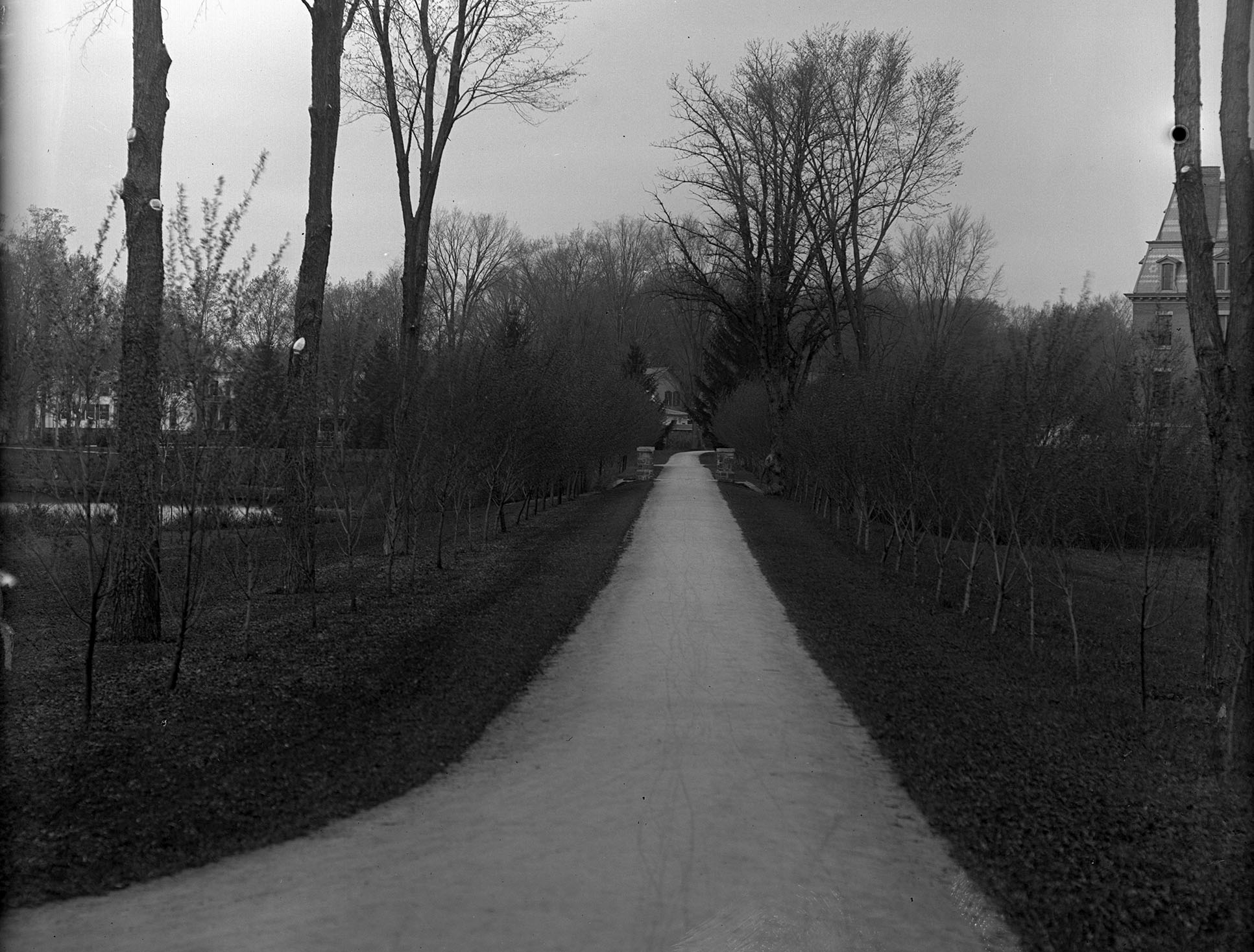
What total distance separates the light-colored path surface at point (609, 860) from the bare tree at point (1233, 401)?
7.59ft

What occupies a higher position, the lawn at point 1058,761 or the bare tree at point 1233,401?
the bare tree at point 1233,401

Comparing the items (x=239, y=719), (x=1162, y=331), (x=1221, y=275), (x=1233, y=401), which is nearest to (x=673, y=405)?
(x=1221, y=275)

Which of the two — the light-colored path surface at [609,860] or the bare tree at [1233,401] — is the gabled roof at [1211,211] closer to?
the bare tree at [1233,401]

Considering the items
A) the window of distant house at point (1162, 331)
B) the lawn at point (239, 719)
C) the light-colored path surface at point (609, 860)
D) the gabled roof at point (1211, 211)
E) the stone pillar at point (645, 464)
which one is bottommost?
the light-colored path surface at point (609, 860)

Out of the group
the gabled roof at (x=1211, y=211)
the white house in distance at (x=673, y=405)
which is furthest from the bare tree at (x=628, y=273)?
the gabled roof at (x=1211, y=211)

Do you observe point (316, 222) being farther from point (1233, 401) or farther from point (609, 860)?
point (1233, 401)

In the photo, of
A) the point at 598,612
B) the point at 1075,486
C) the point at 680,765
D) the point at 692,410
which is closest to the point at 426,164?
the point at 598,612

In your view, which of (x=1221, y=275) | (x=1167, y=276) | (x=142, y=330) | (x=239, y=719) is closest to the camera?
(x=239, y=719)

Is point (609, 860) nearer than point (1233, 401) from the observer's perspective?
Yes

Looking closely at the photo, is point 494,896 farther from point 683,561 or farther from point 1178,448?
point 683,561

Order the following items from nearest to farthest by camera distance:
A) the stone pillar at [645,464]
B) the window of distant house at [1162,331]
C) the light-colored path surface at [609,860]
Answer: the light-colored path surface at [609,860], the window of distant house at [1162,331], the stone pillar at [645,464]

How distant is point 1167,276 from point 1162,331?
21.2 meters

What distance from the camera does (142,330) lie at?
695cm

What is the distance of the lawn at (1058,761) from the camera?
423 centimetres
